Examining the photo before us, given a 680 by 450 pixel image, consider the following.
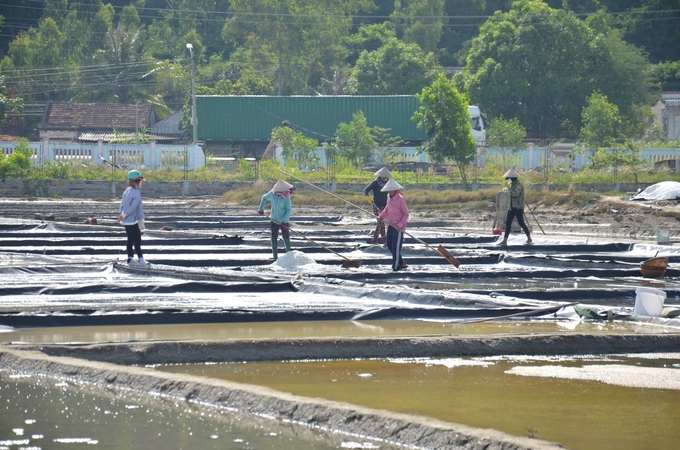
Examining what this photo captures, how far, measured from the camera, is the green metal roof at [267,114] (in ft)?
131

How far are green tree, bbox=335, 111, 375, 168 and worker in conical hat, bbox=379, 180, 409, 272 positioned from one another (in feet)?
67.6

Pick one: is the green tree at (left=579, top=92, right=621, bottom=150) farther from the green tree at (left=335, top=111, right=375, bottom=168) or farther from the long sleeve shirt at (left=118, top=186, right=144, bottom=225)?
the long sleeve shirt at (left=118, top=186, right=144, bottom=225)

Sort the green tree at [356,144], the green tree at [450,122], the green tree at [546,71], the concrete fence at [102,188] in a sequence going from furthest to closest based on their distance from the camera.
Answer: the green tree at [546,71] < the green tree at [356,144] < the concrete fence at [102,188] < the green tree at [450,122]

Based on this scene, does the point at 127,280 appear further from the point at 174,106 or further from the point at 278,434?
the point at 174,106

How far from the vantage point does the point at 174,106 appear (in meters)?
52.8

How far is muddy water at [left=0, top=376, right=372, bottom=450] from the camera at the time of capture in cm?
460

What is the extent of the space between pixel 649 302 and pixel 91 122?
39288 millimetres

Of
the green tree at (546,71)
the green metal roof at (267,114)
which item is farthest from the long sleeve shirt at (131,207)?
the green tree at (546,71)

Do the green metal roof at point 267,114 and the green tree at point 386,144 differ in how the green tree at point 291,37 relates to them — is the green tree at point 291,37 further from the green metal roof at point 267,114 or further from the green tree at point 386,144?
the green tree at point 386,144

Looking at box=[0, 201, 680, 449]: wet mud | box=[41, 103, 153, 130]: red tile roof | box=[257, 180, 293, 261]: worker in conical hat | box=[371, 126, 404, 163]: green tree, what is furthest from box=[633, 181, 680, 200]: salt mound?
box=[41, 103, 153, 130]: red tile roof

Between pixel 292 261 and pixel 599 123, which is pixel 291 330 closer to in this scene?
pixel 292 261

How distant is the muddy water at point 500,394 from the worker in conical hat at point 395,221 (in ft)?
16.5

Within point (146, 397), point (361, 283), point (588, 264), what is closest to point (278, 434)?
point (146, 397)

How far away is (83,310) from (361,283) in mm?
3027
